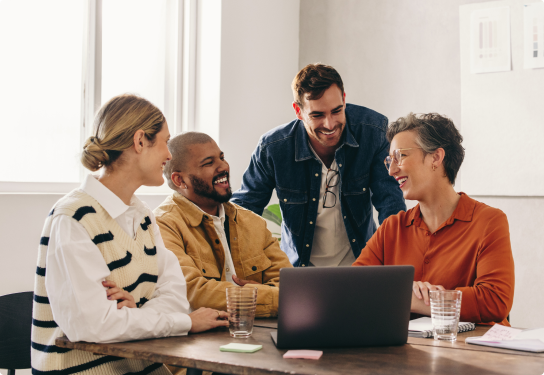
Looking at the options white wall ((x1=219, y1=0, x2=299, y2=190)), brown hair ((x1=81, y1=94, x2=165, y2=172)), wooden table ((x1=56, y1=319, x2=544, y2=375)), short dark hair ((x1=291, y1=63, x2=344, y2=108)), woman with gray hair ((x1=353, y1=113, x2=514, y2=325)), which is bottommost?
wooden table ((x1=56, y1=319, x2=544, y2=375))

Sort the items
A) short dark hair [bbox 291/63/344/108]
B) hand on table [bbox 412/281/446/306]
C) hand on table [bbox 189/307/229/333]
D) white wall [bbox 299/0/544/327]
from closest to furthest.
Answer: hand on table [bbox 189/307/229/333]
hand on table [bbox 412/281/446/306]
short dark hair [bbox 291/63/344/108]
white wall [bbox 299/0/544/327]

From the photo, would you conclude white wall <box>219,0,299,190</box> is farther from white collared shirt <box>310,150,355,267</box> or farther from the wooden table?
the wooden table

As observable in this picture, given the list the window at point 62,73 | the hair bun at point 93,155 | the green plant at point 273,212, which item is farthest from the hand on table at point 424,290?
the window at point 62,73

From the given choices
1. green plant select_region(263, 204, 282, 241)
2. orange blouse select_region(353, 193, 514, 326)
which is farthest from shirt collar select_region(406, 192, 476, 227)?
green plant select_region(263, 204, 282, 241)

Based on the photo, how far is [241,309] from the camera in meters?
1.37

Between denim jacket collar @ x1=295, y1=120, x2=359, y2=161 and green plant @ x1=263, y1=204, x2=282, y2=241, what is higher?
denim jacket collar @ x1=295, y1=120, x2=359, y2=161

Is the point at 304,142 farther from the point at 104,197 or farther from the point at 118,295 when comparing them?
the point at 118,295

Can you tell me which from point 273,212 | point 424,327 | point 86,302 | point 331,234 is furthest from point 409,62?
point 86,302

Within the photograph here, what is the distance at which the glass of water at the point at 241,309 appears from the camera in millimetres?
1354

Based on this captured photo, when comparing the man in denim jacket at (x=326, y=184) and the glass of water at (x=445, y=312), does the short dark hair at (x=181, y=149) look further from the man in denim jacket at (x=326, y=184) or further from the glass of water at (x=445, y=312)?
the glass of water at (x=445, y=312)

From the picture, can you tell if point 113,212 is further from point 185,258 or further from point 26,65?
point 26,65

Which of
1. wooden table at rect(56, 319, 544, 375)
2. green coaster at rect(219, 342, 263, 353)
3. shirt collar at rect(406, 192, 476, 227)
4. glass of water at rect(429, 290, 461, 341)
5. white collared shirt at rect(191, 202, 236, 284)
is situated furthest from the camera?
white collared shirt at rect(191, 202, 236, 284)

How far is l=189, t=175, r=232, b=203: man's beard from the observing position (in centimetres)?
204

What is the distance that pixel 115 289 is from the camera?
139 cm
